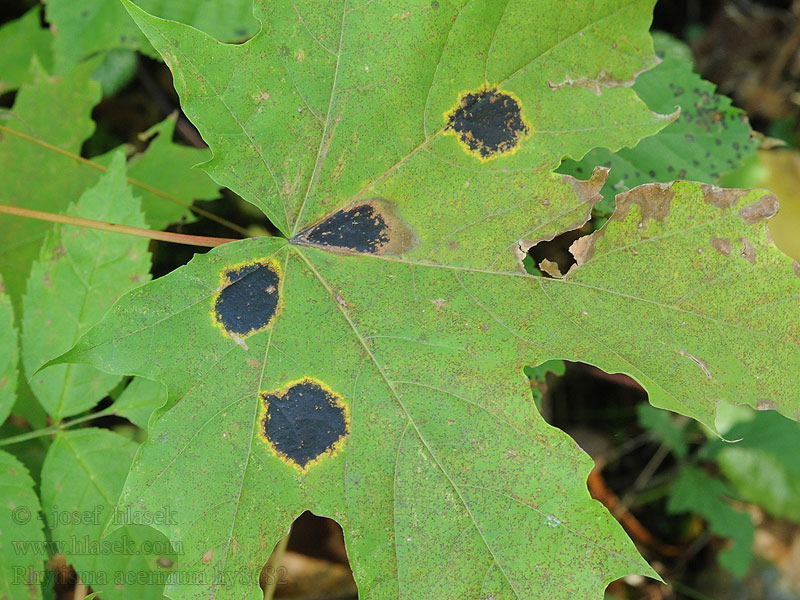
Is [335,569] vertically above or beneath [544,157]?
beneath

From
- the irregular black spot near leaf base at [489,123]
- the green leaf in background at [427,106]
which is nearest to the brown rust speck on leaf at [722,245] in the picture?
the green leaf in background at [427,106]

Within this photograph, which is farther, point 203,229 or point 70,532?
point 203,229

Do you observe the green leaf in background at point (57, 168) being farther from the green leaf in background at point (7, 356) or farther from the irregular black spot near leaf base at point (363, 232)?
the irregular black spot near leaf base at point (363, 232)

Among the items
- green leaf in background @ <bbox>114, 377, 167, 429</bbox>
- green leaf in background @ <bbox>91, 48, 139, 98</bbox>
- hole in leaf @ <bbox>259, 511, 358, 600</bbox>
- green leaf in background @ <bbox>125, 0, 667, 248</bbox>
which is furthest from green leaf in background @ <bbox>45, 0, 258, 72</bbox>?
hole in leaf @ <bbox>259, 511, 358, 600</bbox>

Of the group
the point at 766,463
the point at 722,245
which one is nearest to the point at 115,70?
the point at 722,245

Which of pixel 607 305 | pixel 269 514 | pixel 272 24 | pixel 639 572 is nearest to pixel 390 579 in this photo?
pixel 269 514

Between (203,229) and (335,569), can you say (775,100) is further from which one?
(335,569)

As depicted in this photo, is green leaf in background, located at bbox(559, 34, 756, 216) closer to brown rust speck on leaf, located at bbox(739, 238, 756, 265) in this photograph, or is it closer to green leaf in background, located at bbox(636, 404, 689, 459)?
brown rust speck on leaf, located at bbox(739, 238, 756, 265)
